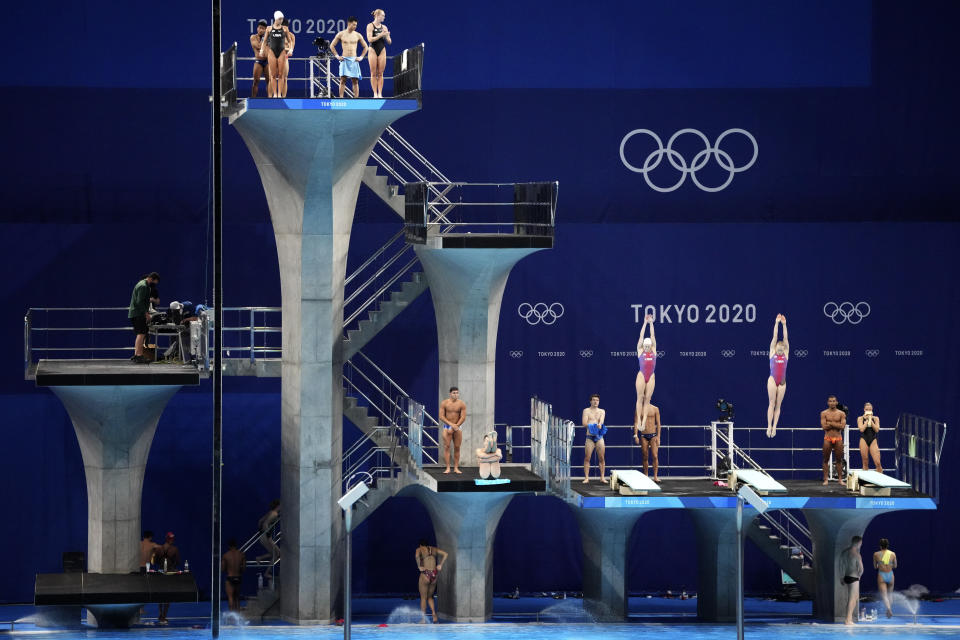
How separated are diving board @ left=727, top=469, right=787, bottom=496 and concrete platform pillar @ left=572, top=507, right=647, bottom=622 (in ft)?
5.26

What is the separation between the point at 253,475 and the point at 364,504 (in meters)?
3.30

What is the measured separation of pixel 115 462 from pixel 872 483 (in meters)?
11.8

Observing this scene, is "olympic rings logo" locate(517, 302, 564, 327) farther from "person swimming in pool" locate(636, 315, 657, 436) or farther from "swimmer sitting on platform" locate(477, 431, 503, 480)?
"swimmer sitting on platform" locate(477, 431, 503, 480)

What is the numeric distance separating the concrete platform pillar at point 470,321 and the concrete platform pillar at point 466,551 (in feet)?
3.82

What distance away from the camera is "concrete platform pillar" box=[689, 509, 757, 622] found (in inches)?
1093

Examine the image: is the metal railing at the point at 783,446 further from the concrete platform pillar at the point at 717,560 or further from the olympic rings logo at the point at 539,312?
the olympic rings logo at the point at 539,312

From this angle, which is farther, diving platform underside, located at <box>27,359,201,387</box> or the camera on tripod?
the camera on tripod

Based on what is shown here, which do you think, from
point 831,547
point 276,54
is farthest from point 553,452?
point 276,54

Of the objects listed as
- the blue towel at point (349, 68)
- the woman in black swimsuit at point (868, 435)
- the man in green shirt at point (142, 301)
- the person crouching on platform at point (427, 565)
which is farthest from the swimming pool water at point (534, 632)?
the blue towel at point (349, 68)

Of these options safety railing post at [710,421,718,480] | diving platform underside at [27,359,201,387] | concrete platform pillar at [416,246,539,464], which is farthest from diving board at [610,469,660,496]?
diving platform underside at [27,359,201,387]

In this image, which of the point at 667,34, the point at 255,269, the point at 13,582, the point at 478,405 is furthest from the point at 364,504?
the point at 667,34

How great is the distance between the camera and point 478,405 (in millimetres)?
28203

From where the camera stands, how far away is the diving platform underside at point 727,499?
86.8 feet

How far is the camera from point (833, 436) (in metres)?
27.8
